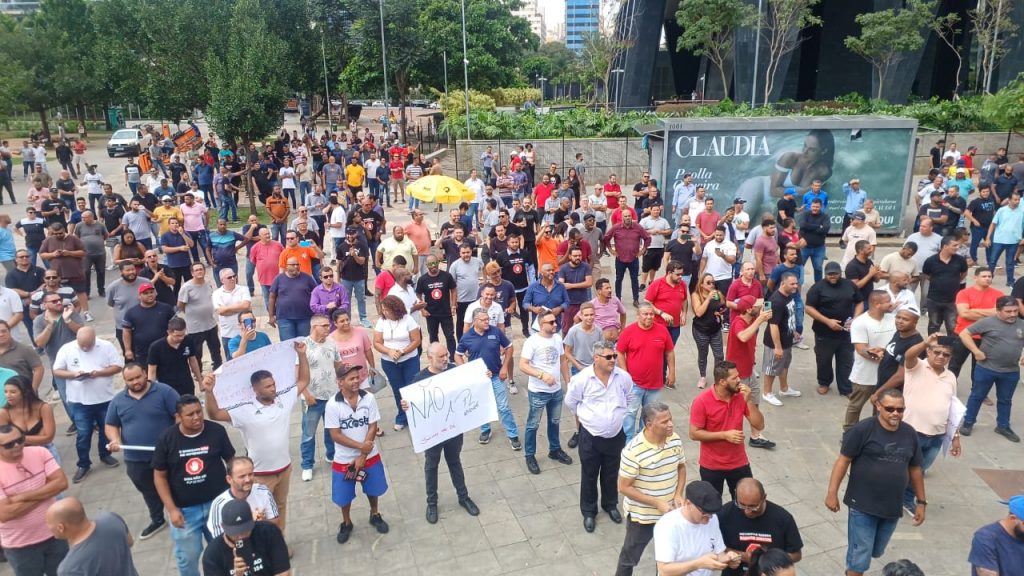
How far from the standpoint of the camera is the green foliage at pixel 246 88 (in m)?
20.0

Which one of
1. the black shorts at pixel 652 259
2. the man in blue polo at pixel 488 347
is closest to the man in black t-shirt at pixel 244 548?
the man in blue polo at pixel 488 347

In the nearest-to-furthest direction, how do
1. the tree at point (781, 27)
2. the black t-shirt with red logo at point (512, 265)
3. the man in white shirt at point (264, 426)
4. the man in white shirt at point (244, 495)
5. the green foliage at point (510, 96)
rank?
the man in white shirt at point (244, 495), the man in white shirt at point (264, 426), the black t-shirt with red logo at point (512, 265), the tree at point (781, 27), the green foliage at point (510, 96)

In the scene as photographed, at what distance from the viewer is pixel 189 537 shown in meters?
5.35

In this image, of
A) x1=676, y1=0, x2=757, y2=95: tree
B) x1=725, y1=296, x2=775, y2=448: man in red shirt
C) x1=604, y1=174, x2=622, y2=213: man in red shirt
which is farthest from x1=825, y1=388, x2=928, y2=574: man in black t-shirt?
x1=676, y1=0, x2=757, y2=95: tree

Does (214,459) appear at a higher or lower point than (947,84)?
lower

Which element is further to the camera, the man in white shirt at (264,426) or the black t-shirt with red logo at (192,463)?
the man in white shirt at (264,426)

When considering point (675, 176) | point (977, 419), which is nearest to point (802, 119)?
point (675, 176)

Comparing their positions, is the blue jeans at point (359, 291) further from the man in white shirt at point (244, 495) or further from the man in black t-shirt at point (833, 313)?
the man in black t-shirt at point (833, 313)

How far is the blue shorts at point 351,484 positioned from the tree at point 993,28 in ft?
106

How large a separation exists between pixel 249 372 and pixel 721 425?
3.97 metres

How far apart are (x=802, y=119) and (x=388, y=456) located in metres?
12.8

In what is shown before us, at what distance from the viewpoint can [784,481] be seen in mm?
7090

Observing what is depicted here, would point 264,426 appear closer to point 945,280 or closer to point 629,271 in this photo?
point 629,271

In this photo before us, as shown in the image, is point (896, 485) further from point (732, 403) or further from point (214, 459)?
point (214, 459)
